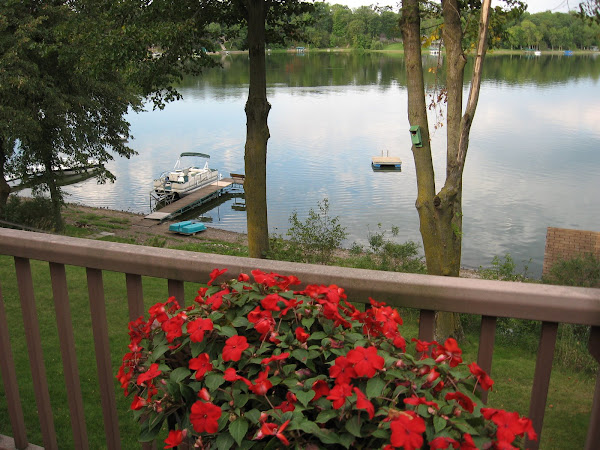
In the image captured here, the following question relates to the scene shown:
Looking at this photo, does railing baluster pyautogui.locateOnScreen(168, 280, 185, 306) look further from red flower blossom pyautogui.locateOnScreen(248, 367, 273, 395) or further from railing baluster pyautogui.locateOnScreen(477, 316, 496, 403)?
railing baluster pyautogui.locateOnScreen(477, 316, 496, 403)

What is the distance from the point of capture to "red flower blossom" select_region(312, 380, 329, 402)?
4.08 ft

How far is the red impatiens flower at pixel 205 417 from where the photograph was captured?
48.7 inches

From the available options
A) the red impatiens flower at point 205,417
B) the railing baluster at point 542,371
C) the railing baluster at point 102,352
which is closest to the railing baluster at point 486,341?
the railing baluster at point 542,371

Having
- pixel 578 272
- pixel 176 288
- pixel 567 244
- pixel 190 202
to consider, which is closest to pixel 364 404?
pixel 176 288

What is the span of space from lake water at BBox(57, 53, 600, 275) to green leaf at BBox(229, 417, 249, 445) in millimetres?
21515

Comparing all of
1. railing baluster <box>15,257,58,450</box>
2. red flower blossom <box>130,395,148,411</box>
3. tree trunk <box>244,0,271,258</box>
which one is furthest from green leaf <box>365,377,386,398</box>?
tree trunk <box>244,0,271,258</box>

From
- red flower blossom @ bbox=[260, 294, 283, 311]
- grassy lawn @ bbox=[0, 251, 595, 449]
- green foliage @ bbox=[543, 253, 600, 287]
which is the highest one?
red flower blossom @ bbox=[260, 294, 283, 311]

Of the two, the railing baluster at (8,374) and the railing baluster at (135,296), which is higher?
the railing baluster at (135,296)

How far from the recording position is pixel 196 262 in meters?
1.78

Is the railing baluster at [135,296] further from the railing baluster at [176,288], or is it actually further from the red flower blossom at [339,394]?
the red flower blossom at [339,394]

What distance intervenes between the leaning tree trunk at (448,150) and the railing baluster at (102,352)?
7.17m

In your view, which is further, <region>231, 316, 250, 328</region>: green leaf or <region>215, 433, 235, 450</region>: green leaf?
<region>231, 316, 250, 328</region>: green leaf

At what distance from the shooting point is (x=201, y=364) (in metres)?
1.33

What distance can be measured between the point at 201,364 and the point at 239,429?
18 cm
